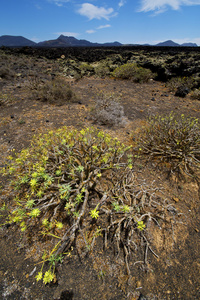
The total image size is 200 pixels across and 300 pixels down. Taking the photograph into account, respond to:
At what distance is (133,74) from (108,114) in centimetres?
693

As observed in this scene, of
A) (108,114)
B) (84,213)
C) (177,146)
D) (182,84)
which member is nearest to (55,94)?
(108,114)

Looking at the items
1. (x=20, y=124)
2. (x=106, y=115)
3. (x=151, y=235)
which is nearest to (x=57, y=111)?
(x=20, y=124)

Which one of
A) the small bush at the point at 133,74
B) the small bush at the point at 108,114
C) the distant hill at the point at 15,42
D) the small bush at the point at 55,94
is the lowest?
the small bush at the point at 108,114

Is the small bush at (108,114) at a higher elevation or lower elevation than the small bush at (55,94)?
lower

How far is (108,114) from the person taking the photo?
485 centimetres

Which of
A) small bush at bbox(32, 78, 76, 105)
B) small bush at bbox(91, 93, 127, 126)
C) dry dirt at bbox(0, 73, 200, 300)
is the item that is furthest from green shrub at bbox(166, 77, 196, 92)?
dry dirt at bbox(0, 73, 200, 300)

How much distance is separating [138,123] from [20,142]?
3702 mm

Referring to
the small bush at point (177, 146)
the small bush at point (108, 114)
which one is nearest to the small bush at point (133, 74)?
the small bush at point (108, 114)

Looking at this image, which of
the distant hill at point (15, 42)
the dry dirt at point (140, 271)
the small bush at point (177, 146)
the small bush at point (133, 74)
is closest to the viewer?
the dry dirt at point (140, 271)

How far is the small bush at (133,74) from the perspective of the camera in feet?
31.4

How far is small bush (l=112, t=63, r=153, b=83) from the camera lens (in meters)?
9.56

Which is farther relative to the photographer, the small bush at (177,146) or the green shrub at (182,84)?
the green shrub at (182,84)

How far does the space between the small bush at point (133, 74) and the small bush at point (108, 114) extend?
17.4ft

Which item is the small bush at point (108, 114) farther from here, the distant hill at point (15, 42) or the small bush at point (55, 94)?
the distant hill at point (15, 42)
